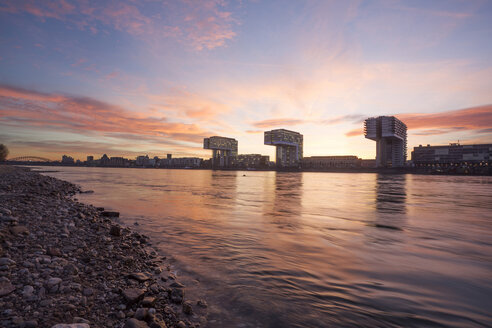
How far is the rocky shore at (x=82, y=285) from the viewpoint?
3809 mm

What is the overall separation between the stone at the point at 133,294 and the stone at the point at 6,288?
1791mm

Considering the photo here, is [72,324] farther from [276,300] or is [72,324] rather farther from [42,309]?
[276,300]

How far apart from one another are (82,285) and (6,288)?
1.15m

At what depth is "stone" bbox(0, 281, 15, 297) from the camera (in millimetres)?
3900

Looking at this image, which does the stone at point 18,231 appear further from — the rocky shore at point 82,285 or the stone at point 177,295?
the stone at point 177,295

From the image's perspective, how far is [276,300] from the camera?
563cm

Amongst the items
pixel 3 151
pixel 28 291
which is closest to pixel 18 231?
pixel 28 291

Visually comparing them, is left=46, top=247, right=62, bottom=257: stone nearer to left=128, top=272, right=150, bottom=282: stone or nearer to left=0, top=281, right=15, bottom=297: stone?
left=0, top=281, right=15, bottom=297: stone

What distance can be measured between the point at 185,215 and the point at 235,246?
7.74 meters

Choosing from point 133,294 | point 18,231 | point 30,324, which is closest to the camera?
point 30,324

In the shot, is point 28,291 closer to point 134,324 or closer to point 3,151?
point 134,324

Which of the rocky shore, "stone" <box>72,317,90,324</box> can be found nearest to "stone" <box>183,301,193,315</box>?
the rocky shore

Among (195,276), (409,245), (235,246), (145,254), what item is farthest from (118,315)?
(409,245)

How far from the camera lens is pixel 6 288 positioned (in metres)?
4.02
